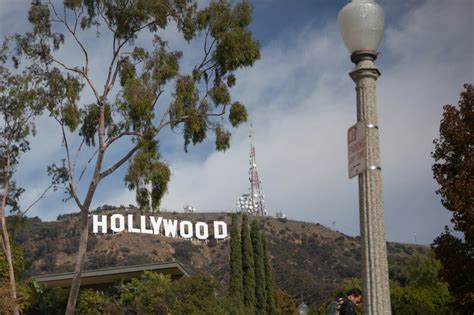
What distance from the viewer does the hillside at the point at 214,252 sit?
96.6 metres

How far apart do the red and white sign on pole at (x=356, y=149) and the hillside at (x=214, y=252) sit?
83.6 m

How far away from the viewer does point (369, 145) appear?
255 inches

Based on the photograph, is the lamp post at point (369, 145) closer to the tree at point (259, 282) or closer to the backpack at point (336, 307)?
the backpack at point (336, 307)

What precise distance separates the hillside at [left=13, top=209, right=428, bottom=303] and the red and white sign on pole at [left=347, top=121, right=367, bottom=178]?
274ft

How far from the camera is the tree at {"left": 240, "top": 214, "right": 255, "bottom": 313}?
4434cm

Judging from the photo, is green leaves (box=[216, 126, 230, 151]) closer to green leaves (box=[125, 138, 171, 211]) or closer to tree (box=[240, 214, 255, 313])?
green leaves (box=[125, 138, 171, 211])

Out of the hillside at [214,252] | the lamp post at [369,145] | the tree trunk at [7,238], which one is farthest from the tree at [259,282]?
the hillside at [214,252]

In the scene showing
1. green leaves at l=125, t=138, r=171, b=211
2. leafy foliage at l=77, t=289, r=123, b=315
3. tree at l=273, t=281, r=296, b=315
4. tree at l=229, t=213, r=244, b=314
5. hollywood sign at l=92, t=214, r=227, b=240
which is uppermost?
hollywood sign at l=92, t=214, r=227, b=240

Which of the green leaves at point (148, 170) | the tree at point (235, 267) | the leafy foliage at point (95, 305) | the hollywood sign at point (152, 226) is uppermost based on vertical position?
the hollywood sign at point (152, 226)

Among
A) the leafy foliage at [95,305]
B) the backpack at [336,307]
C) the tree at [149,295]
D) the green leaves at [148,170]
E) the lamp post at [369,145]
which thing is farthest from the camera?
the leafy foliage at [95,305]

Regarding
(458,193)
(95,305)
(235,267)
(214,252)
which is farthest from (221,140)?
(214,252)

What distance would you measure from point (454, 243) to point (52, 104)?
14.9 m

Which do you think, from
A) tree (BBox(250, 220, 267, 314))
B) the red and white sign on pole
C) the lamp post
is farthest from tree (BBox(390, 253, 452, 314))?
the lamp post

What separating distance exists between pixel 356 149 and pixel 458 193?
13.4 m
